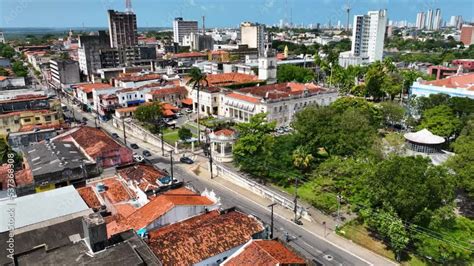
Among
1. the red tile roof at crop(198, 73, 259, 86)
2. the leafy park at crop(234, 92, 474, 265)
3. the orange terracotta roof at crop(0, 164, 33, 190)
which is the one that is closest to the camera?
the leafy park at crop(234, 92, 474, 265)

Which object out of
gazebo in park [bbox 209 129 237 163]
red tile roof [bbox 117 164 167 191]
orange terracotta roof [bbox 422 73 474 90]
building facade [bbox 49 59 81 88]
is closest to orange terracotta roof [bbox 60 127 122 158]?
red tile roof [bbox 117 164 167 191]

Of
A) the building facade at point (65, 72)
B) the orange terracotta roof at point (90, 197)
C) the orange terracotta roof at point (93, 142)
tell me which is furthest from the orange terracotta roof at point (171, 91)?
the orange terracotta roof at point (90, 197)

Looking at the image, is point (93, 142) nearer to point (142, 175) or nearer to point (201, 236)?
point (142, 175)

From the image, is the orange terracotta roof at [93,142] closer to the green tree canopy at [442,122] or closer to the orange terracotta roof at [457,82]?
the green tree canopy at [442,122]

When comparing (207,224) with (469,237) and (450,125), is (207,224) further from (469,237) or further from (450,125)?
(450,125)

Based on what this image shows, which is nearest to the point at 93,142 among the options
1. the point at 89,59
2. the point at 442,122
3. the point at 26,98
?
the point at 26,98

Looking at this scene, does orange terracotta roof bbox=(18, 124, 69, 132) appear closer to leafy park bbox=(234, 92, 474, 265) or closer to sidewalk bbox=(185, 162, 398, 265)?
sidewalk bbox=(185, 162, 398, 265)
